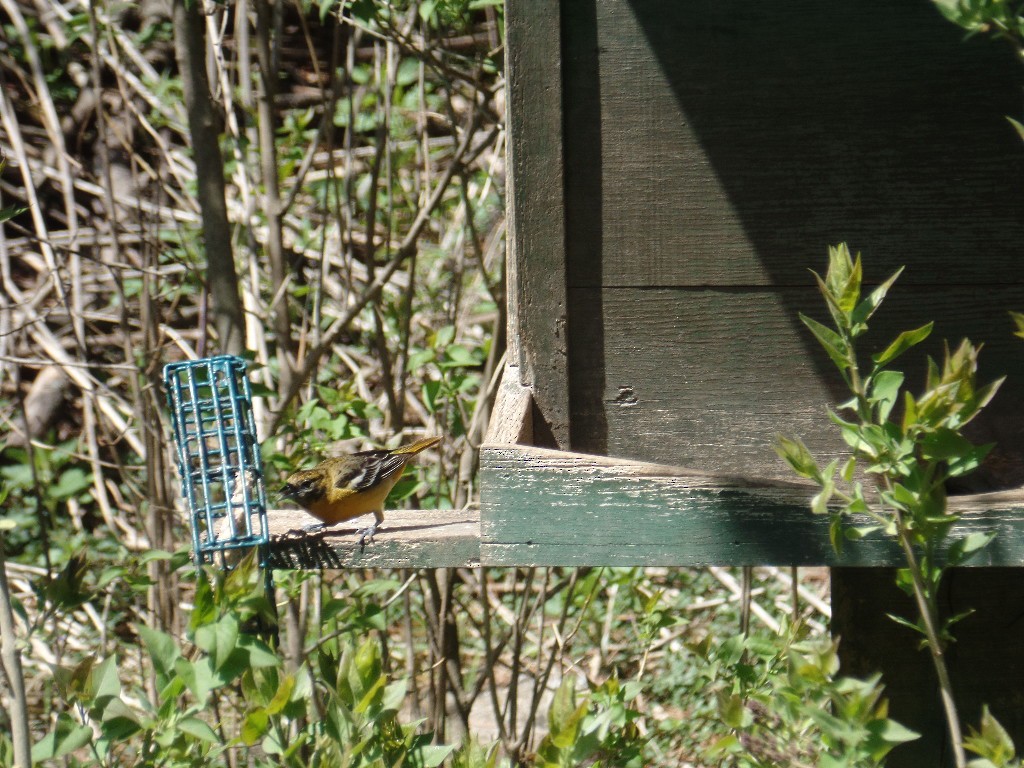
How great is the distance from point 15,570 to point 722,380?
13.6 feet

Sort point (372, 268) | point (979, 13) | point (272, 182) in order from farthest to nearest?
point (272, 182) → point (372, 268) → point (979, 13)

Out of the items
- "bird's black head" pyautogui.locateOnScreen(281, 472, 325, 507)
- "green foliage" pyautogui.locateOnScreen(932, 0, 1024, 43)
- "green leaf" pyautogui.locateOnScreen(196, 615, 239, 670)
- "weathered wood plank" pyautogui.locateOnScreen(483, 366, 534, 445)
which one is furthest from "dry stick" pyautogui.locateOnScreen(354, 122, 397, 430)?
"green foliage" pyautogui.locateOnScreen(932, 0, 1024, 43)

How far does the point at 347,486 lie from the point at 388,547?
2.57 ft

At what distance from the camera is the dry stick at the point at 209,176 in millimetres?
3273

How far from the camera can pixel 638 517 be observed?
1.72 metres

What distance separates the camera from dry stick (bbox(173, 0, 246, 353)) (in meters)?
3.27

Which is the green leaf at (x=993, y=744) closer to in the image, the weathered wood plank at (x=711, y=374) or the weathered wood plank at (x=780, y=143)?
the weathered wood plank at (x=711, y=374)

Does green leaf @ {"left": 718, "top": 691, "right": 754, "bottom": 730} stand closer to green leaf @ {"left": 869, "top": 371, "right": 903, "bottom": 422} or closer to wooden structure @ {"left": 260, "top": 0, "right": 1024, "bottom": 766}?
→ green leaf @ {"left": 869, "top": 371, "right": 903, "bottom": 422}

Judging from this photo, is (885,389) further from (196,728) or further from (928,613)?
(196,728)

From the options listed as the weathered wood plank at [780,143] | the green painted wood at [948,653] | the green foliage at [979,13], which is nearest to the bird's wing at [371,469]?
the weathered wood plank at [780,143]

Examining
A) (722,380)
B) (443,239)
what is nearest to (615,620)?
(443,239)

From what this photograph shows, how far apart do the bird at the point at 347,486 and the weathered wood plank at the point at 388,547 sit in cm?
46

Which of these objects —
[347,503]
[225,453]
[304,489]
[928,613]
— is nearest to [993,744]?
[928,613]

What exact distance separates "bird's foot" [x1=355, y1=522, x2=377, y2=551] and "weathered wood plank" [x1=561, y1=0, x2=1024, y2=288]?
0.59 m
